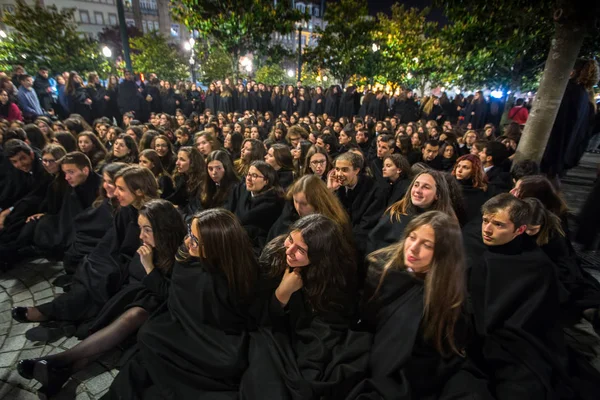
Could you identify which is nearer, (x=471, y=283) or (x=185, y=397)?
(x=185, y=397)

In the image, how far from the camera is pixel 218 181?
5285 mm

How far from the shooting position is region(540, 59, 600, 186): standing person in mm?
5590

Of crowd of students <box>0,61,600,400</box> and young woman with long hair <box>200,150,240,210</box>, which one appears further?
young woman with long hair <box>200,150,240,210</box>

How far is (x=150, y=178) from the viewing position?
4.01 m

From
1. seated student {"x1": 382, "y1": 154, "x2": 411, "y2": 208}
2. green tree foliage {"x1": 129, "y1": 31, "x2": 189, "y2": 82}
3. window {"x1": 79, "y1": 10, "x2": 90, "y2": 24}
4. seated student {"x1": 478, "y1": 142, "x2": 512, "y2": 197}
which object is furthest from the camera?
window {"x1": 79, "y1": 10, "x2": 90, "y2": 24}

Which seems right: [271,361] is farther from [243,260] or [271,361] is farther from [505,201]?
[505,201]

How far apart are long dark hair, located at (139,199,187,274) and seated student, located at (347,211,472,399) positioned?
2.06 m

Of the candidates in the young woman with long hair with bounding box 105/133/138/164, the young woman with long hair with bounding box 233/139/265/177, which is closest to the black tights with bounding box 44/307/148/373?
the young woman with long hair with bounding box 233/139/265/177

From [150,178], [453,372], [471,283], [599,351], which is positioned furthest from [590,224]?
[150,178]

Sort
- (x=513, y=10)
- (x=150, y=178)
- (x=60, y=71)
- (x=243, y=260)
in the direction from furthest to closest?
(x=60, y=71) < (x=513, y=10) < (x=150, y=178) < (x=243, y=260)

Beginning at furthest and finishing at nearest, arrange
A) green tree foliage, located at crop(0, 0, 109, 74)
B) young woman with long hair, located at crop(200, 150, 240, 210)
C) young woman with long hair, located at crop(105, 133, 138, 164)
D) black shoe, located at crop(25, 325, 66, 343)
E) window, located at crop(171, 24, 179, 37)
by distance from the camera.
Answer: window, located at crop(171, 24, 179, 37)
green tree foliage, located at crop(0, 0, 109, 74)
young woman with long hair, located at crop(105, 133, 138, 164)
young woman with long hair, located at crop(200, 150, 240, 210)
black shoe, located at crop(25, 325, 66, 343)

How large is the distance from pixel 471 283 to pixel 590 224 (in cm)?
168

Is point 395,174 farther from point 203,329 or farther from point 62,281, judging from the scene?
point 62,281

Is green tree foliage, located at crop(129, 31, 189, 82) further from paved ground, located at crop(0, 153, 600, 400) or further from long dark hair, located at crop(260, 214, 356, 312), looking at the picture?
long dark hair, located at crop(260, 214, 356, 312)
